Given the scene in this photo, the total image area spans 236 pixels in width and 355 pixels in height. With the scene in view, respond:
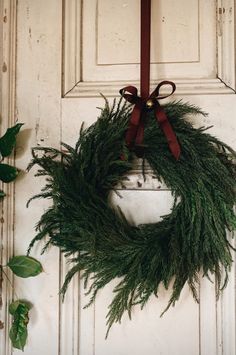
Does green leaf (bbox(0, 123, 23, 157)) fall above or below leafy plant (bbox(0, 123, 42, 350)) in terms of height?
above

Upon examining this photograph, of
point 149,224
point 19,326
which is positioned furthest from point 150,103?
point 19,326

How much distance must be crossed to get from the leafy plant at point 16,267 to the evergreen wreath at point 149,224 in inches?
3.0

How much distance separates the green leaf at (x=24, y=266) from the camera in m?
0.87

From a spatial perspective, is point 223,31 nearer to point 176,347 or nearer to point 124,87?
point 124,87

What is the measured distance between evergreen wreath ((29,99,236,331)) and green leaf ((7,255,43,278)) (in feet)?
0.22

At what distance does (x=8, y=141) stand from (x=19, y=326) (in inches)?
18.2

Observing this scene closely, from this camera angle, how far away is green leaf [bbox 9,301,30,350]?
2.79ft

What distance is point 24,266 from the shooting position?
873mm

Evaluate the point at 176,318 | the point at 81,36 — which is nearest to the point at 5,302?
the point at 176,318

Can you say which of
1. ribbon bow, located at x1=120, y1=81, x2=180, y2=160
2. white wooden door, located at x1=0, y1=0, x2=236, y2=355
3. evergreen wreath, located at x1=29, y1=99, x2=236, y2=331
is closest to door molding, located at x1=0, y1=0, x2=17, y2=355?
white wooden door, located at x1=0, y1=0, x2=236, y2=355

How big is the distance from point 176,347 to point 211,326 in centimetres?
10

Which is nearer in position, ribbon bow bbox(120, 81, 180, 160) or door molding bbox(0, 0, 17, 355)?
ribbon bow bbox(120, 81, 180, 160)

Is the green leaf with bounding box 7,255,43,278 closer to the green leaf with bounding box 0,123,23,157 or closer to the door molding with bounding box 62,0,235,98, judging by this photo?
the green leaf with bounding box 0,123,23,157

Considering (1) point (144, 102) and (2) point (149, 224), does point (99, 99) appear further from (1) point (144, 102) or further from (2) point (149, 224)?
(2) point (149, 224)
